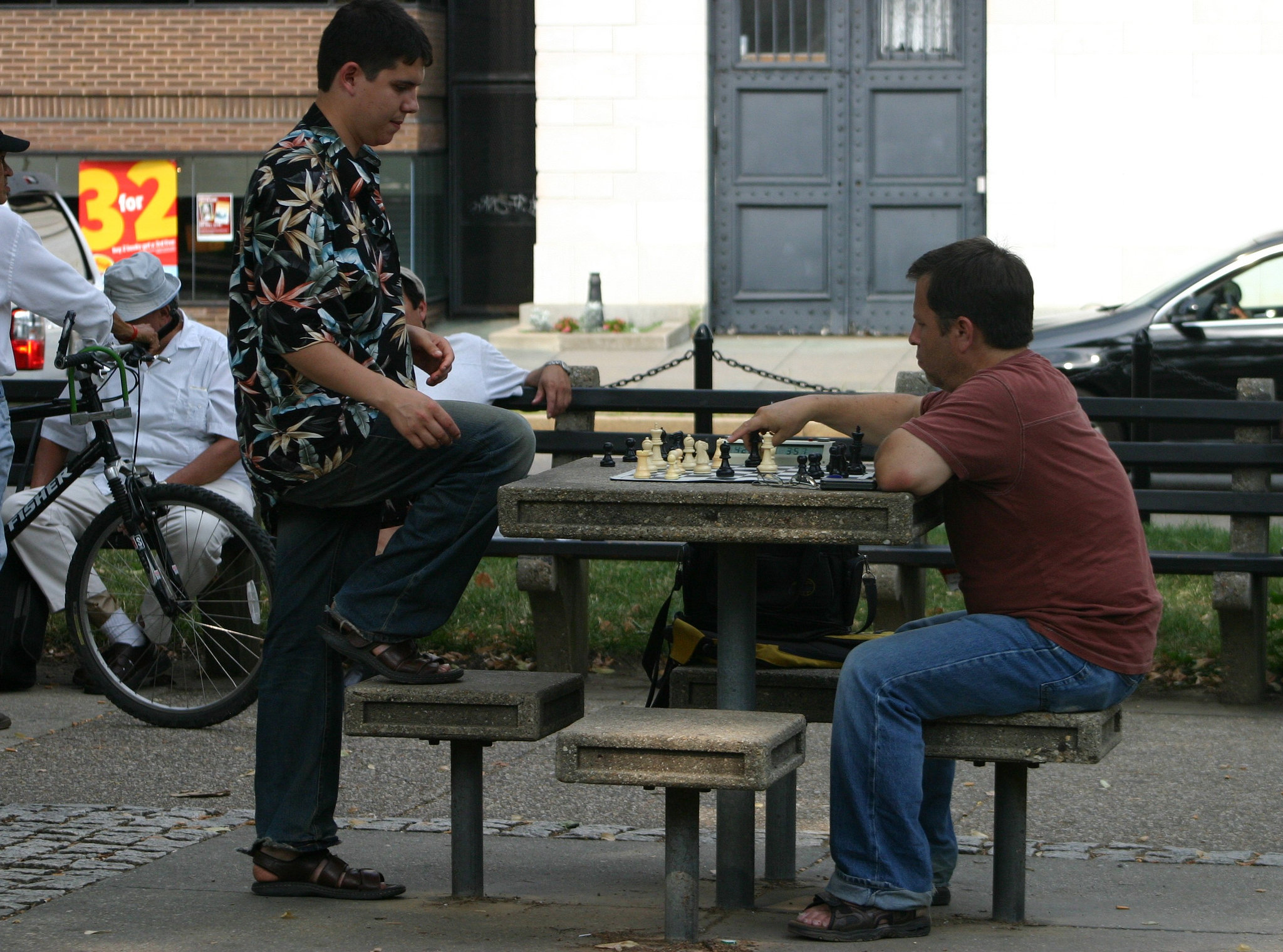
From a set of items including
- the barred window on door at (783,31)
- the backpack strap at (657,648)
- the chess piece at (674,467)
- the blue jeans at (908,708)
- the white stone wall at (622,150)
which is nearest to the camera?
the blue jeans at (908,708)

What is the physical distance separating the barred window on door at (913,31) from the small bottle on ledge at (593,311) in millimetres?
4164

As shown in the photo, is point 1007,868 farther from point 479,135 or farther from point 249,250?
point 479,135

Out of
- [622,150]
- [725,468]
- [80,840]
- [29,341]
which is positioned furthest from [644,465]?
[622,150]

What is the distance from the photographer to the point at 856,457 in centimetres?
435

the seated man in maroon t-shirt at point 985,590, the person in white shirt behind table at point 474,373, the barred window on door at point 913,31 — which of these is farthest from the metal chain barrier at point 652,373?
the barred window on door at point 913,31

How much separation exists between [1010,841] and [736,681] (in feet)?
2.44

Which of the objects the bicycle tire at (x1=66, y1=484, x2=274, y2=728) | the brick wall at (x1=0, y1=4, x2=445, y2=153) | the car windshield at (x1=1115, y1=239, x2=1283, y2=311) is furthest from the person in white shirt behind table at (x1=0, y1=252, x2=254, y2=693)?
the brick wall at (x1=0, y1=4, x2=445, y2=153)

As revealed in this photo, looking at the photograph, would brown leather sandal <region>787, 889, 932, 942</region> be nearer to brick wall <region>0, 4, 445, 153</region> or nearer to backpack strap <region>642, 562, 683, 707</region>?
backpack strap <region>642, 562, 683, 707</region>

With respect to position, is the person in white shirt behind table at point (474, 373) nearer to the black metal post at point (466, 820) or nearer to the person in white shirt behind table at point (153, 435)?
the person in white shirt behind table at point (153, 435)

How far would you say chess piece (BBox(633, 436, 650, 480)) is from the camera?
438 cm

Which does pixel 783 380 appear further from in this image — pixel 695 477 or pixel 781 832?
pixel 695 477

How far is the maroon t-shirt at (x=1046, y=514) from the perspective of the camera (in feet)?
13.7

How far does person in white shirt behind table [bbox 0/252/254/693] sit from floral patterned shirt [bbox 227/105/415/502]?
2.47 metres

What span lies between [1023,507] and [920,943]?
3.30 ft
